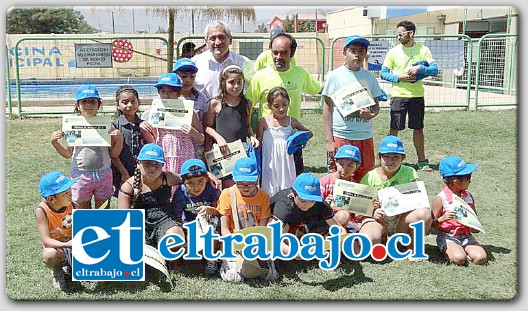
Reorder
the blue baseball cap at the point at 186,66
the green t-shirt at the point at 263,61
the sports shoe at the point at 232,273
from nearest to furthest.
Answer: the sports shoe at the point at 232,273 < the blue baseball cap at the point at 186,66 < the green t-shirt at the point at 263,61

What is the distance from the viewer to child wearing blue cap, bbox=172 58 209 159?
4.33 meters

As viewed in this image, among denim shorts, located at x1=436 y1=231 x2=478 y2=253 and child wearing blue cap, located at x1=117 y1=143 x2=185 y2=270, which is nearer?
child wearing blue cap, located at x1=117 y1=143 x2=185 y2=270

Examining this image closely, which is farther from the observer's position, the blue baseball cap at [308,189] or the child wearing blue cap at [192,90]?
the child wearing blue cap at [192,90]

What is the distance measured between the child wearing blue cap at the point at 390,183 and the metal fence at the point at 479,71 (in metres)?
7.97

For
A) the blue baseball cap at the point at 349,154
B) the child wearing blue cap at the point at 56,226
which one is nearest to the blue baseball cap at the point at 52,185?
the child wearing blue cap at the point at 56,226

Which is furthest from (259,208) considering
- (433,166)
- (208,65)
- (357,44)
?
(433,166)

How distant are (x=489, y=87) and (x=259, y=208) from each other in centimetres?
1073

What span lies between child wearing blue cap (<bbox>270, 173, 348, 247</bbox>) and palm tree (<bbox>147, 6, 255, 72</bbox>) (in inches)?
55.6

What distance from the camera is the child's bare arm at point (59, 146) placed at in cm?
408

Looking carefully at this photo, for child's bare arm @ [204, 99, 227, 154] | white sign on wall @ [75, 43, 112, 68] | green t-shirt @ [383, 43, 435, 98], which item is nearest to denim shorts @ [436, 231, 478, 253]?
child's bare arm @ [204, 99, 227, 154]

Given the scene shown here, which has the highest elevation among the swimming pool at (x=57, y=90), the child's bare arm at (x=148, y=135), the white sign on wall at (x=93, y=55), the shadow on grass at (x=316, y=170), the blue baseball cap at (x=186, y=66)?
the white sign on wall at (x=93, y=55)

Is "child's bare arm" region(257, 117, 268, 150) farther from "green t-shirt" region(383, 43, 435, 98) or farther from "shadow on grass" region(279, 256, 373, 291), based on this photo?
"green t-shirt" region(383, 43, 435, 98)

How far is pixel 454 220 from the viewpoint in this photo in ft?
14.0

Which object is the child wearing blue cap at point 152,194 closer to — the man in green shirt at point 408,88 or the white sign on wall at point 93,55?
the man in green shirt at point 408,88
